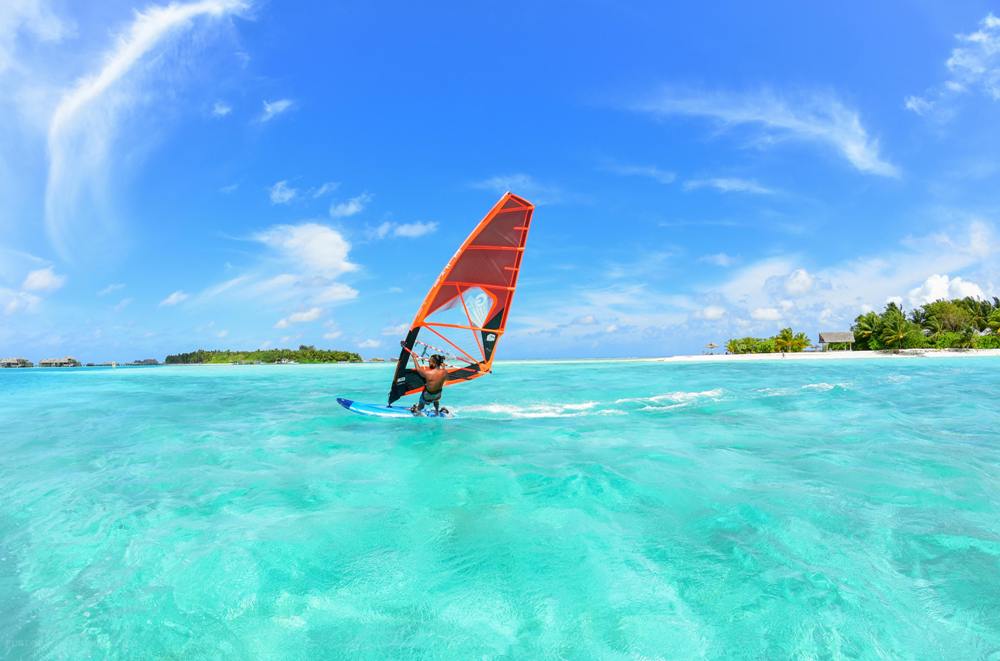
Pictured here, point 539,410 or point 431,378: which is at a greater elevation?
point 431,378

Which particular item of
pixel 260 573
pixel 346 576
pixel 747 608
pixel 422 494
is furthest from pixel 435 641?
pixel 422 494

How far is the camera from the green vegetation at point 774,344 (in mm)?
75562

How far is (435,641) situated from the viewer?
3.51 m

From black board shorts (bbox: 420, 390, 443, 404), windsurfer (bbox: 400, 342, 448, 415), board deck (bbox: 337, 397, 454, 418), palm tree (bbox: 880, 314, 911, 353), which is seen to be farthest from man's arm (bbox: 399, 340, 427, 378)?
palm tree (bbox: 880, 314, 911, 353)

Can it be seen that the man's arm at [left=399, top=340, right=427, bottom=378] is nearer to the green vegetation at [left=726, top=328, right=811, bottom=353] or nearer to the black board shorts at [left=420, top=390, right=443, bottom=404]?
the black board shorts at [left=420, top=390, right=443, bottom=404]

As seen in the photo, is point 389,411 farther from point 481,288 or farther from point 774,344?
point 774,344

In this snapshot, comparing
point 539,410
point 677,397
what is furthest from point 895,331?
point 539,410

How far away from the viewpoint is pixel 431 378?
13039 mm

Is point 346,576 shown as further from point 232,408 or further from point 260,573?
point 232,408

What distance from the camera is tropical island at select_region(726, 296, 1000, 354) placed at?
201 ft

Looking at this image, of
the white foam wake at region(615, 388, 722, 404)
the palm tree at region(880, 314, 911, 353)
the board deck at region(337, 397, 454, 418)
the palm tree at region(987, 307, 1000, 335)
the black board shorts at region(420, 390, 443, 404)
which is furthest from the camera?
the palm tree at region(880, 314, 911, 353)

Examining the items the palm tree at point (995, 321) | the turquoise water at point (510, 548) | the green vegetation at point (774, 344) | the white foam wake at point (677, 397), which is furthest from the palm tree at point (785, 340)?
the turquoise water at point (510, 548)

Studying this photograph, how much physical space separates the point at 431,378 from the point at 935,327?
Answer: 82325 mm

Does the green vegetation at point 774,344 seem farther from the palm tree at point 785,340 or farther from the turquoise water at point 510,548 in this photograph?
the turquoise water at point 510,548
